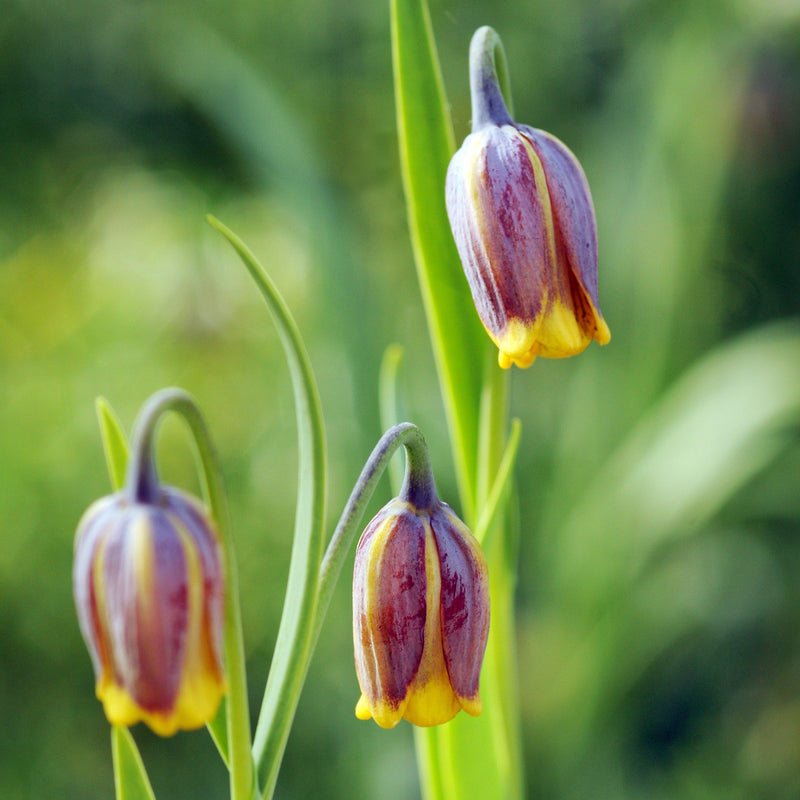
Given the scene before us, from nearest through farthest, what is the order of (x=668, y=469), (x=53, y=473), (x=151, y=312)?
(x=668, y=469)
(x=53, y=473)
(x=151, y=312)

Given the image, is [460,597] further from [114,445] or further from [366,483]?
[114,445]

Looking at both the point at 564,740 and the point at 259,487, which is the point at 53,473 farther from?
the point at 564,740

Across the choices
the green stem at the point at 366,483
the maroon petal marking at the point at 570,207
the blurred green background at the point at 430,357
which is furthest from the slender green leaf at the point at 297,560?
the blurred green background at the point at 430,357

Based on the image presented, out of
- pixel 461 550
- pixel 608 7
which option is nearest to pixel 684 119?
pixel 608 7

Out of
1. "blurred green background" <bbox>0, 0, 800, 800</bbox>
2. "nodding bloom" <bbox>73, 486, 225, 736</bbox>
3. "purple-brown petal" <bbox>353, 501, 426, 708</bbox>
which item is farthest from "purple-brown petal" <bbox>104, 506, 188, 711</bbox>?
"blurred green background" <bbox>0, 0, 800, 800</bbox>

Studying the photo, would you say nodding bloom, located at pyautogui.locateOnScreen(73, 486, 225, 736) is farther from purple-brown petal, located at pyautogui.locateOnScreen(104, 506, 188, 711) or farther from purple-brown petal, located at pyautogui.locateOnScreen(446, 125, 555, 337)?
purple-brown petal, located at pyautogui.locateOnScreen(446, 125, 555, 337)

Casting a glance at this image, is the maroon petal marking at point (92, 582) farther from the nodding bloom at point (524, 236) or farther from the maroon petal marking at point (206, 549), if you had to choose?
the nodding bloom at point (524, 236)

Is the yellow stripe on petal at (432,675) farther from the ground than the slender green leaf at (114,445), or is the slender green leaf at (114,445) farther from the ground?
the slender green leaf at (114,445)
